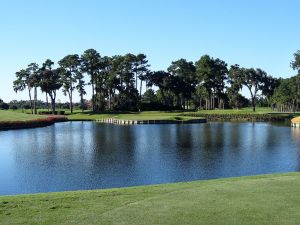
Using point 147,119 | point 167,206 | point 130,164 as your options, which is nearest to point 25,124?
point 147,119

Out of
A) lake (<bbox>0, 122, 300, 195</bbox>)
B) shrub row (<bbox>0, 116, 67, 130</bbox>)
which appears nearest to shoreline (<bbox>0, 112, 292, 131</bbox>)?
shrub row (<bbox>0, 116, 67, 130</bbox>)

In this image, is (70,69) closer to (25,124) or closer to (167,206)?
(25,124)

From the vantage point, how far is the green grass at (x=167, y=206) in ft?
34.7

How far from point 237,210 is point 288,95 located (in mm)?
124351

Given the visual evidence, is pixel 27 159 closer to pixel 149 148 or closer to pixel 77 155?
pixel 77 155

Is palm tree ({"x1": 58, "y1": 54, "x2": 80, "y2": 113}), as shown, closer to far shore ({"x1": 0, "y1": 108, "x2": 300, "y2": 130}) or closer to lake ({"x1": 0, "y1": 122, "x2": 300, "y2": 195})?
far shore ({"x1": 0, "y1": 108, "x2": 300, "y2": 130})

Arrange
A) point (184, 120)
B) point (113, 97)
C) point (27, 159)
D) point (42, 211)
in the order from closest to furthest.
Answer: point (42, 211) < point (27, 159) < point (184, 120) < point (113, 97)

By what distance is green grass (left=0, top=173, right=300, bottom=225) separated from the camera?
34.7ft

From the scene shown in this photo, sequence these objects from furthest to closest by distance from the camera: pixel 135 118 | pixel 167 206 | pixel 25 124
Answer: pixel 135 118 < pixel 25 124 < pixel 167 206

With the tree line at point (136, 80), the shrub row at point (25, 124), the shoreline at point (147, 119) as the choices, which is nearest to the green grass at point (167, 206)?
Result: the shoreline at point (147, 119)

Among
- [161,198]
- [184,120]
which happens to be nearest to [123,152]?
[161,198]

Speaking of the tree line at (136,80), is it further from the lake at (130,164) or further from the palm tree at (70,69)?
the lake at (130,164)

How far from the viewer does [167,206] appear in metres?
12.0

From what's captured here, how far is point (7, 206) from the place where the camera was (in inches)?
505
